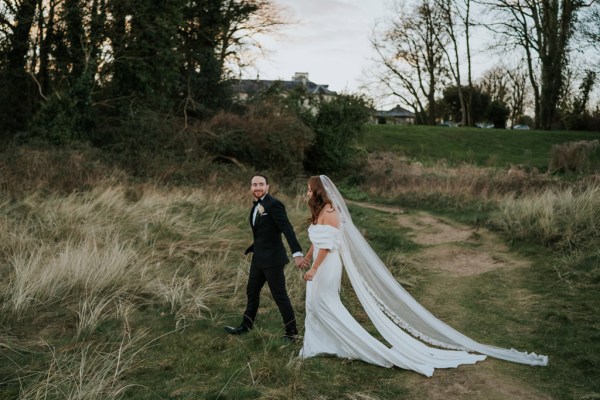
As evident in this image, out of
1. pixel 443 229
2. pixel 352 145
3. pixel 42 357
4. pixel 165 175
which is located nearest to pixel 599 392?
pixel 42 357

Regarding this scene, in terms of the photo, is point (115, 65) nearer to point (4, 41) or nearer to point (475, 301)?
point (4, 41)

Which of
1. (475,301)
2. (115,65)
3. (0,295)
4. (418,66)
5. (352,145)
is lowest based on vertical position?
(475,301)

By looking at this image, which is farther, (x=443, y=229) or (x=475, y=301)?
(x=443, y=229)

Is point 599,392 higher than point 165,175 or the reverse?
the reverse

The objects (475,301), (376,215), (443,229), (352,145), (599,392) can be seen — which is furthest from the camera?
(352,145)

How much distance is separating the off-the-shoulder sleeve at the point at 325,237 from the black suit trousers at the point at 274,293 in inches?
21.6

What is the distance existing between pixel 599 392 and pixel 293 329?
286 cm

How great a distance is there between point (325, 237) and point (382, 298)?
42.4 inches

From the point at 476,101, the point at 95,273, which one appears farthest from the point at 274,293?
the point at 476,101

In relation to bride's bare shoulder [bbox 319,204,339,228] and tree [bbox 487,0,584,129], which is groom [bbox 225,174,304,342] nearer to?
bride's bare shoulder [bbox 319,204,339,228]

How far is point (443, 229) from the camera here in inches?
477

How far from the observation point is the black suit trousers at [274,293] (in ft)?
17.6

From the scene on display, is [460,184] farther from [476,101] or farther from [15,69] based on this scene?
[476,101]

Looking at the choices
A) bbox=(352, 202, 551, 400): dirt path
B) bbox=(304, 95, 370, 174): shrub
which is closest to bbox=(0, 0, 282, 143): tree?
bbox=(304, 95, 370, 174): shrub
